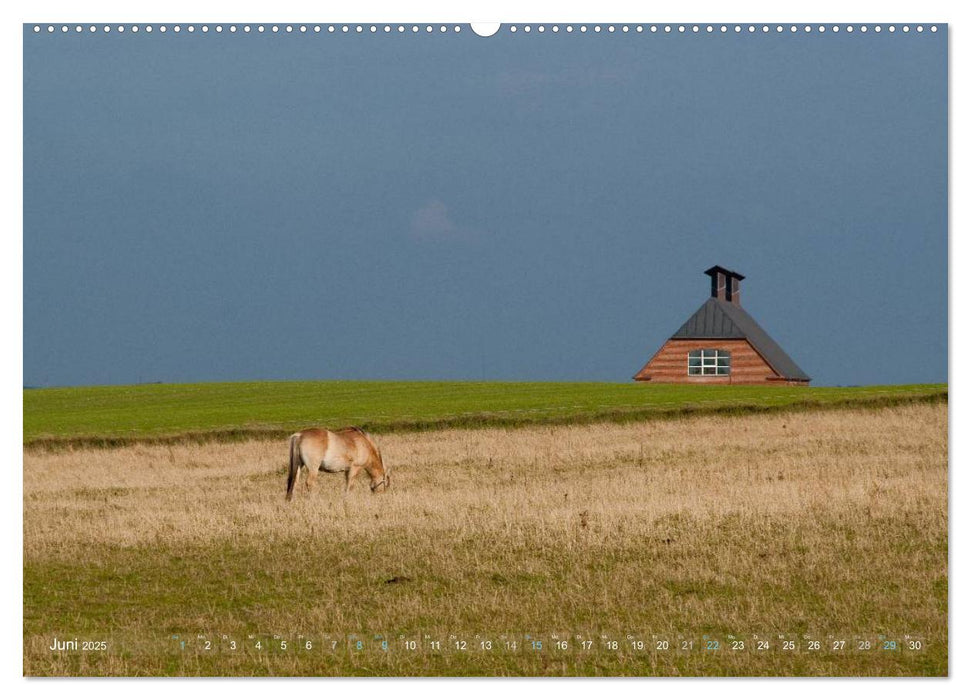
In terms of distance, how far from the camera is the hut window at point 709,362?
2924 centimetres

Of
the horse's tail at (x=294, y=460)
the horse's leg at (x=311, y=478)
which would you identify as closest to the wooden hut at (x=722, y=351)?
the horse's leg at (x=311, y=478)

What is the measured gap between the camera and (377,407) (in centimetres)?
4603

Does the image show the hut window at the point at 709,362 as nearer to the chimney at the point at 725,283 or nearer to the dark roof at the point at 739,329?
the dark roof at the point at 739,329

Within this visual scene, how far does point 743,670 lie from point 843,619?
8.92 feet

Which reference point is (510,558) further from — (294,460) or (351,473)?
(351,473)

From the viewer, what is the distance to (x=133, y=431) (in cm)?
3856

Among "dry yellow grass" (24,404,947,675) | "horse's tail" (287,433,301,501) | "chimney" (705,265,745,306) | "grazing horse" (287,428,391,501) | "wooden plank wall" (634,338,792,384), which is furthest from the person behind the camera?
"grazing horse" (287,428,391,501)

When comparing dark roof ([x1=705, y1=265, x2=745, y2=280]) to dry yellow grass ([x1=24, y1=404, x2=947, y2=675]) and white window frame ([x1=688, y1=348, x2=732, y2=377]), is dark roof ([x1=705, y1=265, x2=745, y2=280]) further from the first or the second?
white window frame ([x1=688, y1=348, x2=732, y2=377])

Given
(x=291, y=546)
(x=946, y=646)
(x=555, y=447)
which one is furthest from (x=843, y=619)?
(x=555, y=447)

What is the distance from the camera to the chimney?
679 inches

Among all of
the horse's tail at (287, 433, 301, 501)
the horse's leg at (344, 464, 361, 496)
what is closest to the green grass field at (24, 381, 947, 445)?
the horse's tail at (287, 433, 301, 501)

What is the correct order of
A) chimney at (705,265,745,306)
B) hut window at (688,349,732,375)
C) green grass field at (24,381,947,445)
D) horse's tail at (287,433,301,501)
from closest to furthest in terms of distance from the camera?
chimney at (705,265,745,306) → horse's tail at (287,433,301,501) → hut window at (688,349,732,375) → green grass field at (24,381,947,445)

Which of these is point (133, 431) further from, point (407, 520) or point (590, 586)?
point (590, 586)

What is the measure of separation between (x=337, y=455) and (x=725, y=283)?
11127 millimetres
